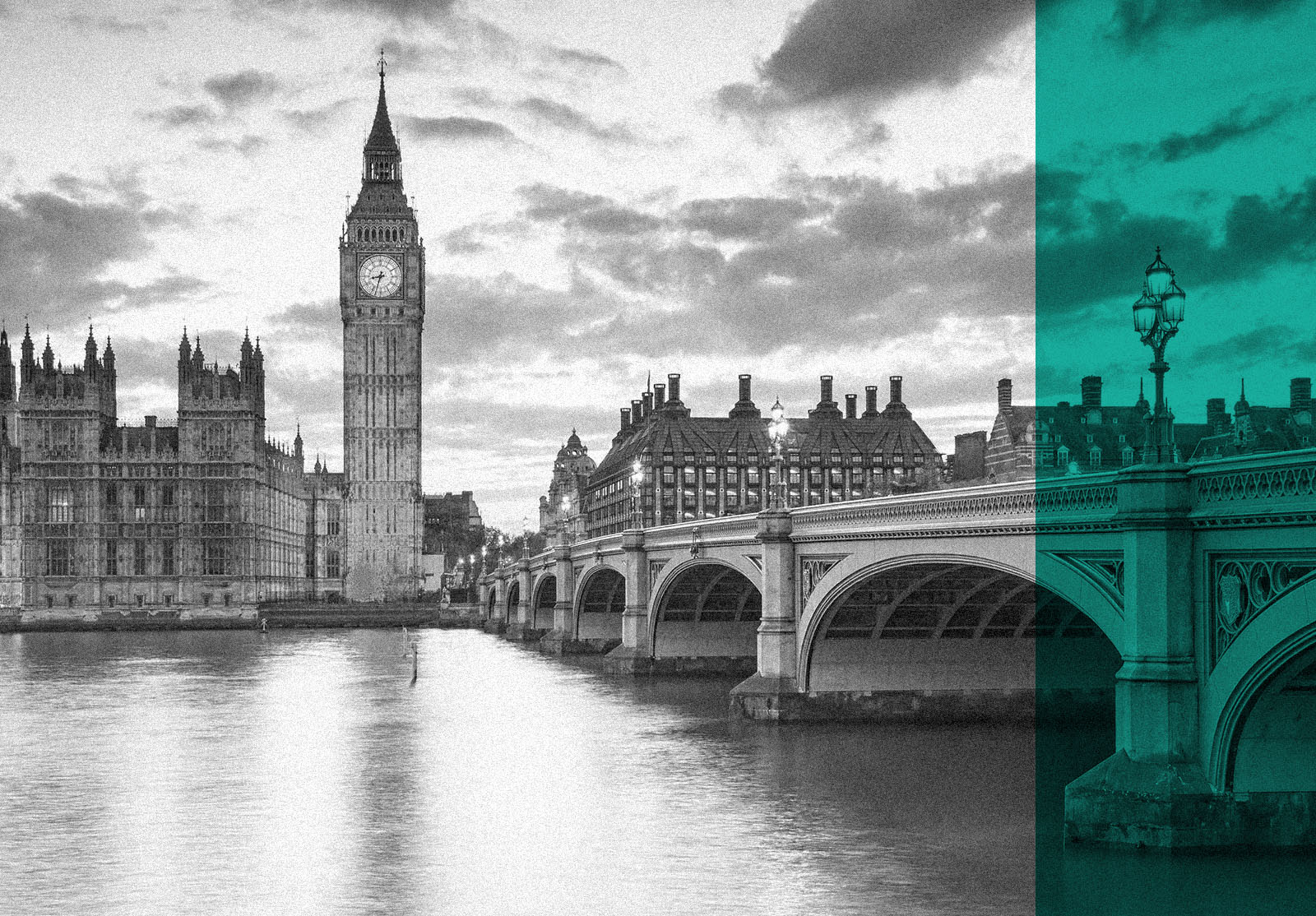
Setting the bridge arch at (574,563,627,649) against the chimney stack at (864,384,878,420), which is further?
the chimney stack at (864,384,878,420)

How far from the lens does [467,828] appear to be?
101 ft

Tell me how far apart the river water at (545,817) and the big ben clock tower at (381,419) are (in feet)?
358

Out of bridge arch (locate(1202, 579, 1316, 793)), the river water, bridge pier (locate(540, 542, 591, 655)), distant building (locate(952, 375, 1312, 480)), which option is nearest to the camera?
bridge arch (locate(1202, 579, 1316, 793))

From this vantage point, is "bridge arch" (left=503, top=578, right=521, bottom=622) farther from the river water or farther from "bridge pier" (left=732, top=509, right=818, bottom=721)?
"bridge pier" (left=732, top=509, right=818, bottom=721)

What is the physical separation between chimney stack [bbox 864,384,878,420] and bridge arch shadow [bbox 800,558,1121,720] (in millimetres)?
115722

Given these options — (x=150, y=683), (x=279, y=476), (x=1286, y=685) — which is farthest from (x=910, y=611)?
(x=279, y=476)

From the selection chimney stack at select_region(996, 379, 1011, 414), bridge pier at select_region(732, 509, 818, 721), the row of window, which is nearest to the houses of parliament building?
the row of window

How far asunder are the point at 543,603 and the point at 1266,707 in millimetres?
89237

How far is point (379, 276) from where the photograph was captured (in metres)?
169

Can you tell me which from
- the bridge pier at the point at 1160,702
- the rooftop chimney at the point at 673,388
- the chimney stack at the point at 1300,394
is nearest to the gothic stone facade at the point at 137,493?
the rooftop chimney at the point at 673,388

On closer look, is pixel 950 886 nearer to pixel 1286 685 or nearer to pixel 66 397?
pixel 1286 685

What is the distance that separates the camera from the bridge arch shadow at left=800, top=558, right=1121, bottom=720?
44.6m

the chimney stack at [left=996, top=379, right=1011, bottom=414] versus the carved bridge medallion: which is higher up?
the chimney stack at [left=996, top=379, right=1011, bottom=414]

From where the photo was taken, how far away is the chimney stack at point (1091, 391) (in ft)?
333
